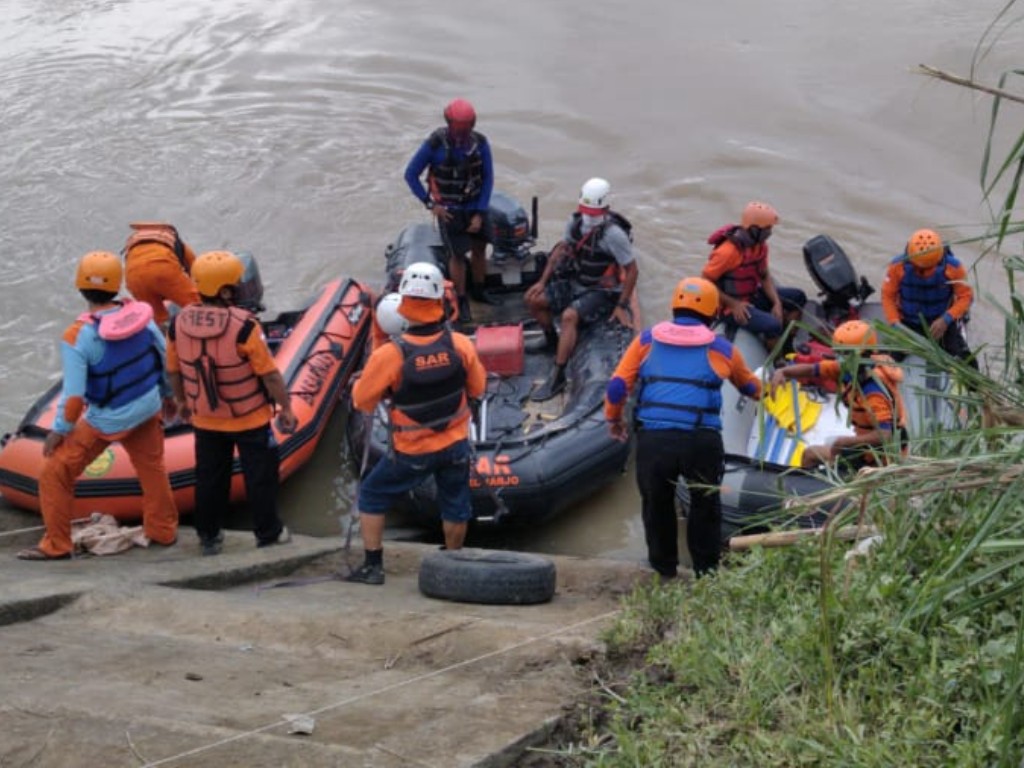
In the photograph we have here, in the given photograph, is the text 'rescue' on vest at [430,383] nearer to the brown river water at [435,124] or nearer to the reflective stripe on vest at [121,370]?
the reflective stripe on vest at [121,370]

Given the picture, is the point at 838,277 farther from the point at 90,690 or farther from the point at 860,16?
the point at 860,16

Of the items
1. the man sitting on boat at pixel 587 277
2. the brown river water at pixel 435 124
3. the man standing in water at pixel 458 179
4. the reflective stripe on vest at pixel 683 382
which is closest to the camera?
the reflective stripe on vest at pixel 683 382

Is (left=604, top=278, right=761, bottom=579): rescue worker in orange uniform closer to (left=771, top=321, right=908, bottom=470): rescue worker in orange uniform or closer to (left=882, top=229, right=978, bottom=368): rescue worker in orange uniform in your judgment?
(left=771, top=321, right=908, bottom=470): rescue worker in orange uniform

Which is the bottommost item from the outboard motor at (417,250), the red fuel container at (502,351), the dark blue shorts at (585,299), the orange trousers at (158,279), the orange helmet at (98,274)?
the red fuel container at (502,351)

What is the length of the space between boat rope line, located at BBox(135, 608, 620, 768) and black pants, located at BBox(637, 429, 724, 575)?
73 cm

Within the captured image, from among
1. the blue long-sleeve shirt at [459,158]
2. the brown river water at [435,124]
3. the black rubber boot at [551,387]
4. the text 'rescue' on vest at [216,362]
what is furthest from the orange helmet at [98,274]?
the blue long-sleeve shirt at [459,158]

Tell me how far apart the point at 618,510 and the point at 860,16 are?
10061 millimetres

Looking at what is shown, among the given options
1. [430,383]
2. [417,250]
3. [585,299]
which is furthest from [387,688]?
[417,250]

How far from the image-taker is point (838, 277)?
798 cm

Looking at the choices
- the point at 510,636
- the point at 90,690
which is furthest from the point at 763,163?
the point at 90,690

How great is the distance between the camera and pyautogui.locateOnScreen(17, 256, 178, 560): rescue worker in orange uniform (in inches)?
217

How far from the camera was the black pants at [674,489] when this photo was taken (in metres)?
5.20

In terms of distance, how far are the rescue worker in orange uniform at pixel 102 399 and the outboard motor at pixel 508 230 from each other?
340 cm

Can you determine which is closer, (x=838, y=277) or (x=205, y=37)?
(x=838, y=277)
